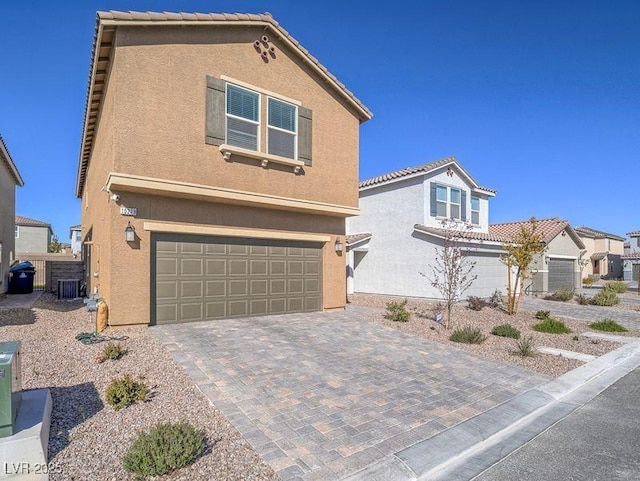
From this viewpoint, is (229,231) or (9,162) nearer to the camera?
(229,231)

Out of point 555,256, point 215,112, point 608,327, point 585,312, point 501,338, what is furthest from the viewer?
point 555,256

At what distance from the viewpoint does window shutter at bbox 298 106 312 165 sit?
→ 38.8 ft

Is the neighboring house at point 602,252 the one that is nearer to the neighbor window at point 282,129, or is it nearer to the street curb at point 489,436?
the neighbor window at point 282,129

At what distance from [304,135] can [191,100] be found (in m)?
3.66

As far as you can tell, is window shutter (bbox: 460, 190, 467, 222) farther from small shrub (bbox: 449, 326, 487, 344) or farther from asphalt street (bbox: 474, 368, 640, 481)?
asphalt street (bbox: 474, 368, 640, 481)

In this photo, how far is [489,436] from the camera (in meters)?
4.93

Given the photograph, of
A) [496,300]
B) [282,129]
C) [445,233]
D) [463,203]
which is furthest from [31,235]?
[496,300]

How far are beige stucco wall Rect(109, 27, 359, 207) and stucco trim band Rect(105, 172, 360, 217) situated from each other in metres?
0.21

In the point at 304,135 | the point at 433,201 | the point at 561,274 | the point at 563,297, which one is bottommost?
the point at 563,297

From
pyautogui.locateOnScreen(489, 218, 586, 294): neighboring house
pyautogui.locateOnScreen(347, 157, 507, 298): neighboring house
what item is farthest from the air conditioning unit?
pyautogui.locateOnScreen(489, 218, 586, 294): neighboring house

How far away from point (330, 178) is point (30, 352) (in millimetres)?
9259

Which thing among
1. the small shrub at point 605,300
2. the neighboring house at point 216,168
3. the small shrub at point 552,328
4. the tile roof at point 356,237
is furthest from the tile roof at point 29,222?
the small shrub at point 605,300

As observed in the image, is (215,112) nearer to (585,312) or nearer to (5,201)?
(5,201)

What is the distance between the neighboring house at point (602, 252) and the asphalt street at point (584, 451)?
A: 1700 inches
